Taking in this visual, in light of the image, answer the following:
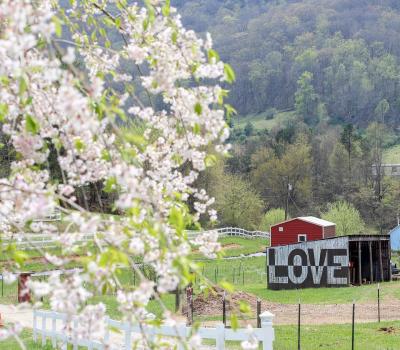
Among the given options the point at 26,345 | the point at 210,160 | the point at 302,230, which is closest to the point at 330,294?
the point at 302,230

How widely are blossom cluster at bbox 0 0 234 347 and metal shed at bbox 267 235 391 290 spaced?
28.7 metres

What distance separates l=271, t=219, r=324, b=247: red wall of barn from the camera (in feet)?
146

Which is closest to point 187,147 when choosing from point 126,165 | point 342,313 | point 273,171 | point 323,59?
point 126,165

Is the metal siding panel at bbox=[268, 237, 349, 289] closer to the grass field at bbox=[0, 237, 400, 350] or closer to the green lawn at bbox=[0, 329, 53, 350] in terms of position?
the grass field at bbox=[0, 237, 400, 350]

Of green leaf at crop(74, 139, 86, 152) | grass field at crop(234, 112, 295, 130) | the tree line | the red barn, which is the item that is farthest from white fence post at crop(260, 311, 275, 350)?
grass field at crop(234, 112, 295, 130)

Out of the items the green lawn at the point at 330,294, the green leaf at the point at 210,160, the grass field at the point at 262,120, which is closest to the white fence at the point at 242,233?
the green lawn at the point at 330,294

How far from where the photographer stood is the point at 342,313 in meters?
23.2

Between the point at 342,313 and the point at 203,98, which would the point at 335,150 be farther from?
the point at 203,98

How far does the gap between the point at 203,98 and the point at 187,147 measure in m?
1.05

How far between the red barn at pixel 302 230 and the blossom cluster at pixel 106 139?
39.2 m

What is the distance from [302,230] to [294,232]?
769 millimetres

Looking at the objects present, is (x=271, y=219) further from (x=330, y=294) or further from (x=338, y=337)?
(x=338, y=337)

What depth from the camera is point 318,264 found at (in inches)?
1342

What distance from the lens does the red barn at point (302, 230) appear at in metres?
44.3
